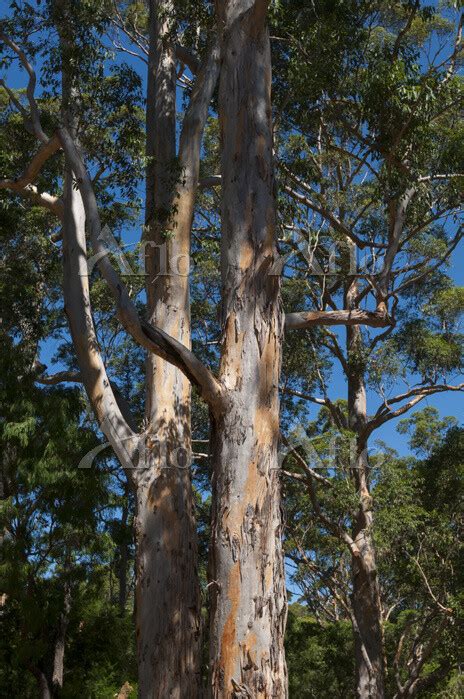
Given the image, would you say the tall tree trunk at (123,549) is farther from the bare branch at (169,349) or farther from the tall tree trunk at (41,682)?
the bare branch at (169,349)

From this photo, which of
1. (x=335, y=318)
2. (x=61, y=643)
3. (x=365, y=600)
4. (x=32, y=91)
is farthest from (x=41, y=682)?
(x=335, y=318)

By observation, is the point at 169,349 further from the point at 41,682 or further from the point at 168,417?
the point at 41,682

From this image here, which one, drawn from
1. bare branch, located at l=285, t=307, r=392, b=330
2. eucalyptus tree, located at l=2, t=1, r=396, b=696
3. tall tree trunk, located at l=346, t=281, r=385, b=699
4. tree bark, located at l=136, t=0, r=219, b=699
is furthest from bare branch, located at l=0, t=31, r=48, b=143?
tall tree trunk, located at l=346, t=281, r=385, b=699

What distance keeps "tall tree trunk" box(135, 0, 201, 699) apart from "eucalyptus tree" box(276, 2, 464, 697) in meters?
1.38

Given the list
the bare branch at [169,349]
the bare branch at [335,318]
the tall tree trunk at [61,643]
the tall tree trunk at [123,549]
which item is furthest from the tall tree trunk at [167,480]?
the tall tree trunk at [61,643]

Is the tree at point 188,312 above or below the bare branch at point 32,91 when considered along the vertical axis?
below

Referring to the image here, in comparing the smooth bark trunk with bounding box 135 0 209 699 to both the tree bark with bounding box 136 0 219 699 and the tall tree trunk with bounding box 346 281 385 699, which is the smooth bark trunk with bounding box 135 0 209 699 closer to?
the tree bark with bounding box 136 0 219 699

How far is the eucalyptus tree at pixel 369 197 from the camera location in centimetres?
880

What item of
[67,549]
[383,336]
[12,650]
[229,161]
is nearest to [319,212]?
[383,336]

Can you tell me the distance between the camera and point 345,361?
1502 centimetres

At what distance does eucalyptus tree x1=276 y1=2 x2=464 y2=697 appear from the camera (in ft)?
28.9

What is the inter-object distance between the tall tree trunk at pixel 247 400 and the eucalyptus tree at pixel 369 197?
5.31 feet

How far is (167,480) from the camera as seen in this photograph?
738cm

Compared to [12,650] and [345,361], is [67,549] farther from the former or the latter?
[345,361]
